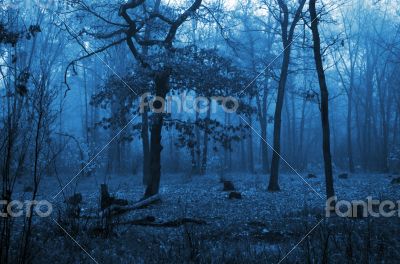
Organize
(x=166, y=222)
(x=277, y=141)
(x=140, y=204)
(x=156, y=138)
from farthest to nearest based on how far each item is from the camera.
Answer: (x=277, y=141), (x=156, y=138), (x=140, y=204), (x=166, y=222)

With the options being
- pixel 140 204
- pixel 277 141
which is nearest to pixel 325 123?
pixel 140 204

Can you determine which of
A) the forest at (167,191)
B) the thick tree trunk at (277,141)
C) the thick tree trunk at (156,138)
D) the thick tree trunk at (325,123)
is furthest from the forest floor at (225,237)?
the thick tree trunk at (277,141)

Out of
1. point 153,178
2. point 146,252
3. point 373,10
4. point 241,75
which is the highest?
point 373,10

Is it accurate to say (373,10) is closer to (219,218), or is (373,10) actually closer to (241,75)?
(241,75)

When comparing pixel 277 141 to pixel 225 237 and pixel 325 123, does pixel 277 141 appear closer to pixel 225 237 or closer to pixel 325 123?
pixel 325 123

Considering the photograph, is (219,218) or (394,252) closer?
(394,252)

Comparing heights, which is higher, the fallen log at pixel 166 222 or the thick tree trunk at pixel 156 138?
the thick tree trunk at pixel 156 138

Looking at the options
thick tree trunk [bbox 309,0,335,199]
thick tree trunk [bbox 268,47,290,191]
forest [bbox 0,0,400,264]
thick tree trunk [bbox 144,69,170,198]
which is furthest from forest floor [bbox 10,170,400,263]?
thick tree trunk [bbox 268,47,290,191]

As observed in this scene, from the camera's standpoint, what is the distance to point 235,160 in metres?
37.2

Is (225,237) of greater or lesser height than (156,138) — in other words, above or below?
below

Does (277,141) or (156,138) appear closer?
(156,138)

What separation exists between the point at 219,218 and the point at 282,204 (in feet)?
10.3

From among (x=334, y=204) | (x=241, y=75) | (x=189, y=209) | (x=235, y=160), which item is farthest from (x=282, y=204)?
(x=235, y=160)

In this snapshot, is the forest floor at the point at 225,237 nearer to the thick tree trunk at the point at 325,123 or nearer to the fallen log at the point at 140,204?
the fallen log at the point at 140,204
